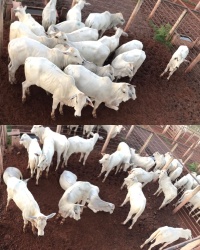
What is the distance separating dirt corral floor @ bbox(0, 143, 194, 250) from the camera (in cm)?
599

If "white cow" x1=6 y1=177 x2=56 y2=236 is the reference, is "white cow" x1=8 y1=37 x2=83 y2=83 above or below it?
above

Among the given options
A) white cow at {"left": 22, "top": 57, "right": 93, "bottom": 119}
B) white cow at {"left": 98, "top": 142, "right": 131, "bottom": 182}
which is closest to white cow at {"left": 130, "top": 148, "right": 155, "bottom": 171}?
white cow at {"left": 98, "top": 142, "right": 131, "bottom": 182}

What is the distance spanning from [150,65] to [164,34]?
6.20 ft

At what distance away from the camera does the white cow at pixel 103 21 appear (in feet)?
27.4

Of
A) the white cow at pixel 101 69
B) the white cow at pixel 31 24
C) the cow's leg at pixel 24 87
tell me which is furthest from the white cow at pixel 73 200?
the white cow at pixel 31 24

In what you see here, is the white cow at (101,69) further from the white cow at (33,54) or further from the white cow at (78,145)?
the white cow at (78,145)

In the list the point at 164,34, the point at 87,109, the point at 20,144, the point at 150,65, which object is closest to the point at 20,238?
the point at 20,144

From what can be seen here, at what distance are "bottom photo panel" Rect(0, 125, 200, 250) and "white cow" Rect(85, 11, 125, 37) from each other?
9.40ft

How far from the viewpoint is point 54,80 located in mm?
6078

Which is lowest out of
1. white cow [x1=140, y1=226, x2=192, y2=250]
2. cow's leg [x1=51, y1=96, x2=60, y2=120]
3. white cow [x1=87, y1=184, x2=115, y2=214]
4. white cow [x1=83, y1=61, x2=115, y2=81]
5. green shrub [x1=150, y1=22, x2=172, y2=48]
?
white cow [x1=87, y1=184, x2=115, y2=214]

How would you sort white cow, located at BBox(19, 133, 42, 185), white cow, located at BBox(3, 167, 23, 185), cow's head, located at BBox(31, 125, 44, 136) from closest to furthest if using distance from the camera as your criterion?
white cow, located at BBox(3, 167, 23, 185) < white cow, located at BBox(19, 133, 42, 185) < cow's head, located at BBox(31, 125, 44, 136)

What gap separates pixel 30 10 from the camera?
909 centimetres

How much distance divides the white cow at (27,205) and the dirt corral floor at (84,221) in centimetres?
35

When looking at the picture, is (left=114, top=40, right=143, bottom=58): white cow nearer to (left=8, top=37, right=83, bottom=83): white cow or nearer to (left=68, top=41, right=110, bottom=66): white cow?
(left=68, top=41, right=110, bottom=66): white cow
